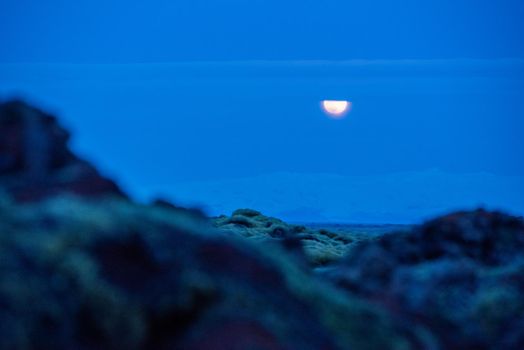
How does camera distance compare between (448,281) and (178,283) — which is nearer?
(178,283)

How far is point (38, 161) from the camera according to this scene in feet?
24.2

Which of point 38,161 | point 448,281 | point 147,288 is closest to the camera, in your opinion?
point 147,288

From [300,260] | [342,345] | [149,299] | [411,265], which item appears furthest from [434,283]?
[149,299]

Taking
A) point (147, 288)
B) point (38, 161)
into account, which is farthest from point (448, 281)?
point (38, 161)

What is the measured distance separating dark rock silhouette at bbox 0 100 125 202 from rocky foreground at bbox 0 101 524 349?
0.04ft

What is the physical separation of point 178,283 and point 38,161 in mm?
2224

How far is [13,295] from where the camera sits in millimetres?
5191

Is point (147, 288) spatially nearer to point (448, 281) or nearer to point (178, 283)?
point (178, 283)

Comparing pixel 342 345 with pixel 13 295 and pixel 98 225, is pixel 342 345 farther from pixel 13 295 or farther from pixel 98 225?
pixel 13 295

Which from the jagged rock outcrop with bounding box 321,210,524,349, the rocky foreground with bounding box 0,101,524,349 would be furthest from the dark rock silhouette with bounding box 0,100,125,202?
the jagged rock outcrop with bounding box 321,210,524,349

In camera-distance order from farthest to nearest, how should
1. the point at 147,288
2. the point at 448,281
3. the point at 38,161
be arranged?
the point at 448,281 < the point at 38,161 < the point at 147,288

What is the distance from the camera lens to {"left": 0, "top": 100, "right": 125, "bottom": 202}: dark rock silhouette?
7.10 metres

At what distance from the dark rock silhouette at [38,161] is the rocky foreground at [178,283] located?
0.5 inches

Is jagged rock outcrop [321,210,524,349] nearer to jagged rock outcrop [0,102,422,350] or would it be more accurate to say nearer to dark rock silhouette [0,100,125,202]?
jagged rock outcrop [0,102,422,350]
